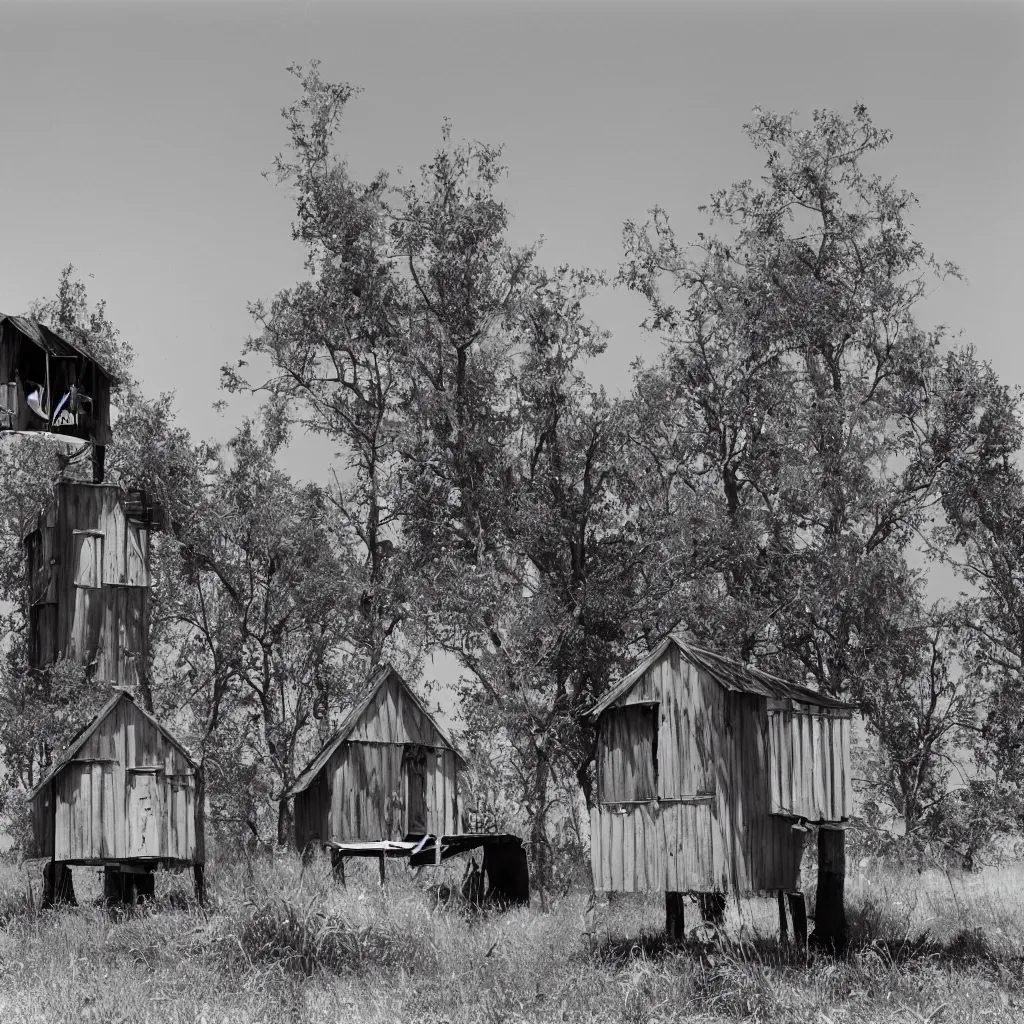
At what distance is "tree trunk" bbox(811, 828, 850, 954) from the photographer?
2809 cm

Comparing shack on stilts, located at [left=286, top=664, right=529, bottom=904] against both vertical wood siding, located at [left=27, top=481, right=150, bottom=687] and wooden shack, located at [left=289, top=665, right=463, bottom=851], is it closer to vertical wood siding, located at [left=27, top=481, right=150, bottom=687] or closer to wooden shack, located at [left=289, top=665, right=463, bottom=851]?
wooden shack, located at [left=289, top=665, right=463, bottom=851]

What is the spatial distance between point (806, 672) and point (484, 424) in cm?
1158

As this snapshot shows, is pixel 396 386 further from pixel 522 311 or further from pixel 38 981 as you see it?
pixel 38 981

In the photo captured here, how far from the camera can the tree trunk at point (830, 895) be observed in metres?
28.1

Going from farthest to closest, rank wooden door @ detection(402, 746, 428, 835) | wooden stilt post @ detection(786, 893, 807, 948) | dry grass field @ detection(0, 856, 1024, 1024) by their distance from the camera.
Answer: wooden door @ detection(402, 746, 428, 835) → wooden stilt post @ detection(786, 893, 807, 948) → dry grass field @ detection(0, 856, 1024, 1024)

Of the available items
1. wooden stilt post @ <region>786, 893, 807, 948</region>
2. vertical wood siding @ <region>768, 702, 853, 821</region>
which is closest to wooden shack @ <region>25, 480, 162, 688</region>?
vertical wood siding @ <region>768, 702, 853, 821</region>

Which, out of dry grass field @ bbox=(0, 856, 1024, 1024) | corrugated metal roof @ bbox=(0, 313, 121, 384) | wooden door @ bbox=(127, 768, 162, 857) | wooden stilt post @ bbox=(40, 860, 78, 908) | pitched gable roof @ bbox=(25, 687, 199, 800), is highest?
corrugated metal roof @ bbox=(0, 313, 121, 384)

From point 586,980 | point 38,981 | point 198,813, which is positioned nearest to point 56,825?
point 198,813

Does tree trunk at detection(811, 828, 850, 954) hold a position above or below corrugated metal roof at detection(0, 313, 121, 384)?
below

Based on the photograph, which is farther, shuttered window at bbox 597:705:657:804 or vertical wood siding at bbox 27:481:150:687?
vertical wood siding at bbox 27:481:150:687

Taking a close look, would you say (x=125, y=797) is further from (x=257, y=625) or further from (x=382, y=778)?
(x=257, y=625)

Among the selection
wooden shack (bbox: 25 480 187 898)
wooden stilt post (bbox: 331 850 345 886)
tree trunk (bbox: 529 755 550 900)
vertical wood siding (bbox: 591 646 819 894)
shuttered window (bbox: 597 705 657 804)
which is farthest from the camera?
tree trunk (bbox: 529 755 550 900)

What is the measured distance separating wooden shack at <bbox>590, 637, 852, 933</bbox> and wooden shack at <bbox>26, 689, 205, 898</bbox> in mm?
9457

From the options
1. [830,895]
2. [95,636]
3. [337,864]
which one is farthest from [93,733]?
[830,895]
